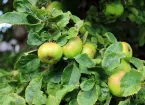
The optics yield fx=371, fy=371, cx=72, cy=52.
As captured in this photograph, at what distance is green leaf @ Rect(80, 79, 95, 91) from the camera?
1.07 metres

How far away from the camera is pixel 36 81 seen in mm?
1183

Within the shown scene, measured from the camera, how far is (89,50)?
1164 mm

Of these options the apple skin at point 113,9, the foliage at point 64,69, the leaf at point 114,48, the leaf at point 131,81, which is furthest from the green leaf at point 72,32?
the apple skin at point 113,9

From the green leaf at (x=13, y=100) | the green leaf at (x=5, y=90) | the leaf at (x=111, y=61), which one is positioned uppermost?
the leaf at (x=111, y=61)

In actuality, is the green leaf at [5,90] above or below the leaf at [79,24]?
below

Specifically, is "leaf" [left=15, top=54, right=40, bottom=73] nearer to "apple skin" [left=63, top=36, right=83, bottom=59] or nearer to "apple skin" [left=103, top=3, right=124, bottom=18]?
"apple skin" [left=63, top=36, right=83, bottom=59]

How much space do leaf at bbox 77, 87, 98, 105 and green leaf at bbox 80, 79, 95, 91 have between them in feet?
0.04

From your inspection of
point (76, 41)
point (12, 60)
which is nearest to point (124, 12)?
point (76, 41)

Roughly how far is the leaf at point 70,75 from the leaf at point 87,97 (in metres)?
0.06

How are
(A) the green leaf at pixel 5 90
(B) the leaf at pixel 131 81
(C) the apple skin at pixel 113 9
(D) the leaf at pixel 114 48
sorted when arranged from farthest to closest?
1. (C) the apple skin at pixel 113 9
2. (A) the green leaf at pixel 5 90
3. (D) the leaf at pixel 114 48
4. (B) the leaf at pixel 131 81

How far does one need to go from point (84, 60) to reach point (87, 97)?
0.11 metres

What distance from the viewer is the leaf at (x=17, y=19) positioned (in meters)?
1.16

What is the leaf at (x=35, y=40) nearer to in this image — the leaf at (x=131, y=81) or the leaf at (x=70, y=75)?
the leaf at (x=70, y=75)

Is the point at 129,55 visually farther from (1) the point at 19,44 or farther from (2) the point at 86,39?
(1) the point at 19,44
